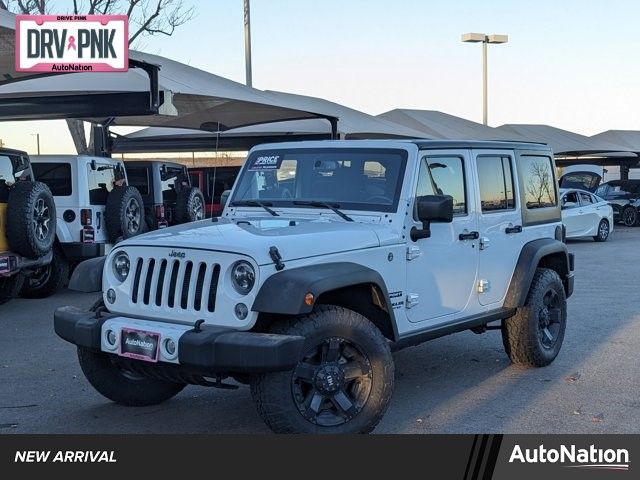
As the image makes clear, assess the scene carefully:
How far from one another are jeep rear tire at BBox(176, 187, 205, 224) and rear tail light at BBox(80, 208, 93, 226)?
274cm

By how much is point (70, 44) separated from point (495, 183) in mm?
9517

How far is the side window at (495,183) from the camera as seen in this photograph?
6.30 meters

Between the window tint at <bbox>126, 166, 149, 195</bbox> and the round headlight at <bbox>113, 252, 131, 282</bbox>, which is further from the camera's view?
the window tint at <bbox>126, 166, 149, 195</bbox>

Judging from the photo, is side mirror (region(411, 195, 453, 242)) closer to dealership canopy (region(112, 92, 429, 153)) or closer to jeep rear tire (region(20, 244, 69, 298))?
jeep rear tire (region(20, 244, 69, 298))

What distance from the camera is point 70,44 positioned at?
45.2 feet

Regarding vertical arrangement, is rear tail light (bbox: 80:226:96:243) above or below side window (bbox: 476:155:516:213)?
below

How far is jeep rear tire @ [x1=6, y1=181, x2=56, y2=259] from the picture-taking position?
923 centimetres

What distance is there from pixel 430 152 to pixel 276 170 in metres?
1.11

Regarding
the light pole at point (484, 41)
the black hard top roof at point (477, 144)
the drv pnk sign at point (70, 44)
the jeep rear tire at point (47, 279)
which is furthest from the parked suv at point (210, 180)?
the light pole at point (484, 41)

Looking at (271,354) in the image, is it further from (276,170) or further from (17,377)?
(17,377)

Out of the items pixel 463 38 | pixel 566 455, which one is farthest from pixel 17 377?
pixel 463 38

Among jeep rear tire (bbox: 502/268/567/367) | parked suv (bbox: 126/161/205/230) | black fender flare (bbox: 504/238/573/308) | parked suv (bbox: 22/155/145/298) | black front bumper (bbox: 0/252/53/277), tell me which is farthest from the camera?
parked suv (bbox: 126/161/205/230)

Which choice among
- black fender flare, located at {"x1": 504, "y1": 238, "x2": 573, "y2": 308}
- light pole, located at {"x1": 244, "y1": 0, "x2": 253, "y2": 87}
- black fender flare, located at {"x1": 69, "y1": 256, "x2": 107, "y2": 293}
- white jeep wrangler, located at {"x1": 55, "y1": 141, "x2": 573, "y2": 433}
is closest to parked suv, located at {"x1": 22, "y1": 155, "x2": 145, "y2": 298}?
white jeep wrangler, located at {"x1": 55, "y1": 141, "x2": 573, "y2": 433}

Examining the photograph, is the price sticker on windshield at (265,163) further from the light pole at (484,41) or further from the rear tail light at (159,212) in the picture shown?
the light pole at (484,41)
